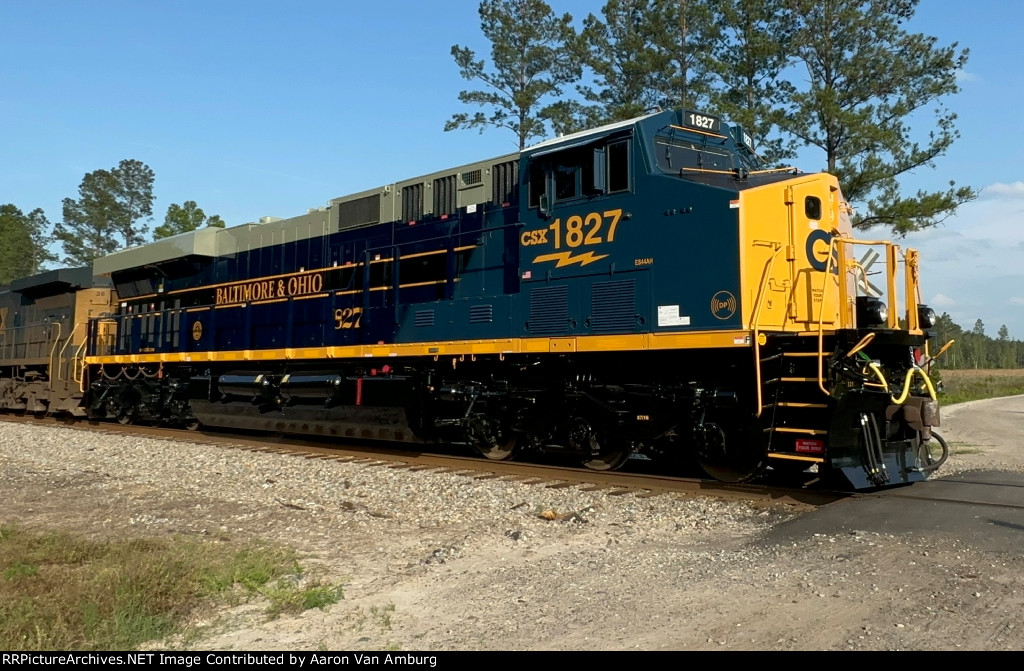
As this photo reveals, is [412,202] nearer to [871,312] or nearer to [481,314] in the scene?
[481,314]

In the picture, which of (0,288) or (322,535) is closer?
(322,535)

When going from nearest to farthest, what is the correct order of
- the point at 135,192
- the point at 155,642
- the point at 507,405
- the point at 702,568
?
1. the point at 155,642
2. the point at 702,568
3. the point at 507,405
4. the point at 135,192

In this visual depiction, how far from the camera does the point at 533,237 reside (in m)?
9.25

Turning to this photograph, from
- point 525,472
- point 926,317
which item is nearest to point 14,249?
point 525,472

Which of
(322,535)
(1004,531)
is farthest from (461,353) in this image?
(1004,531)

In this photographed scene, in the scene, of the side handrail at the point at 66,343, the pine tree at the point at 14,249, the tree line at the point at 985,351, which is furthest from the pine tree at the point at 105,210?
the tree line at the point at 985,351

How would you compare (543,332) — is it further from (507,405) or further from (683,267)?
(683,267)

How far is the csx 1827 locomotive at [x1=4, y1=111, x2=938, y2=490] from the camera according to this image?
7.47 metres

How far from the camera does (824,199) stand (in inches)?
328

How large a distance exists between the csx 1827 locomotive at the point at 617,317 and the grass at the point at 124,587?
4301 mm

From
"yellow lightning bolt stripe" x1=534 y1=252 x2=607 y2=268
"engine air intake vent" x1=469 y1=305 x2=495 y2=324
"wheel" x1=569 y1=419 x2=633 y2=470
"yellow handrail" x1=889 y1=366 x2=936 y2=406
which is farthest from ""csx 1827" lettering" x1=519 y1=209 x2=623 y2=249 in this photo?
"yellow handrail" x1=889 y1=366 x2=936 y2=406

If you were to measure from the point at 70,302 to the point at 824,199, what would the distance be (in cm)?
1647

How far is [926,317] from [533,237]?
4319 millimetres

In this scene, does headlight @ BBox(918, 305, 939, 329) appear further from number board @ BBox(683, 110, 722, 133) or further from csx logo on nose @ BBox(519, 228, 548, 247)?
csx logo on nose @ BBox(519, 228, 548, 247)
